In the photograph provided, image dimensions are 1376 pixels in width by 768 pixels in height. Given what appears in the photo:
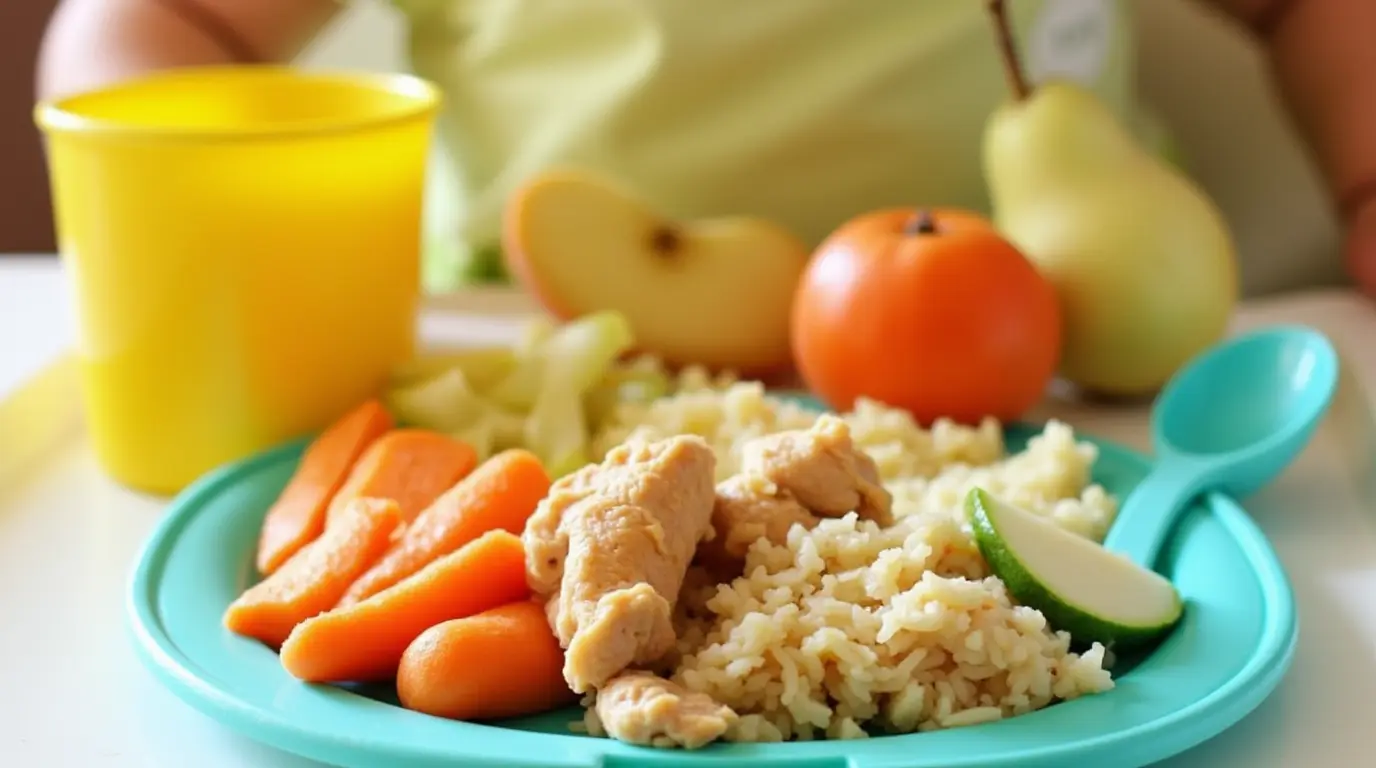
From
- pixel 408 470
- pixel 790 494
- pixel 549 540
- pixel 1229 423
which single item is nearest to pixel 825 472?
pixel 790 494

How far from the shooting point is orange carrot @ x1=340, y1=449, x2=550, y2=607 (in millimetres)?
668

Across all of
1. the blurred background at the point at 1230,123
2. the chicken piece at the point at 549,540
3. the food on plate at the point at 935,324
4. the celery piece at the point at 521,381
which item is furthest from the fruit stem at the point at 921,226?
the blurred background at the point at 1230,123

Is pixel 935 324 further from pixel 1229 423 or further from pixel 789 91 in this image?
pixel 789 91

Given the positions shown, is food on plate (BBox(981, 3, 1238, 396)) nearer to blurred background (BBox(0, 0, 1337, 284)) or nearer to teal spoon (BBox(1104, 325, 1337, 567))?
teal spoon (BBox(1104, 325, 1337, 567))

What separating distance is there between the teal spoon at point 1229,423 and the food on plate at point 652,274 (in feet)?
0.89

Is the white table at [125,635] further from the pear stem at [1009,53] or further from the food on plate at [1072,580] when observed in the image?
the pear stem at [1009,53]

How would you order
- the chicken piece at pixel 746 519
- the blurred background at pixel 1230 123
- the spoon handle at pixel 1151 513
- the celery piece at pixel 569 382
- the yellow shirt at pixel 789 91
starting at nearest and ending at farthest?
the chicken piece at pixel 746 519 → the spoon handle at pixel 1151 513 → the celery piece at pixel 569 382 → the yellow shirt at pixel 789 91 → the blurred background at pixel 1230 123

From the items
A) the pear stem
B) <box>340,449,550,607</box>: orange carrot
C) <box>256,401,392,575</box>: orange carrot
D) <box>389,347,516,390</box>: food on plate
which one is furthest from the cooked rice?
the pear stem

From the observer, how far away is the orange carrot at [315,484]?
0.75m

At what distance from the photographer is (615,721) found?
1.77 ft

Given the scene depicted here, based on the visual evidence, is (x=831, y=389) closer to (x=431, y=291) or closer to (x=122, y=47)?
(x=431, y=291)

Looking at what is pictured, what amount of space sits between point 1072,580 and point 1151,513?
0.54 ft

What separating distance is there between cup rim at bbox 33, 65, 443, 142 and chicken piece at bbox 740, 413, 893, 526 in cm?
34

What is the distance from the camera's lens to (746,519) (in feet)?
2.12
